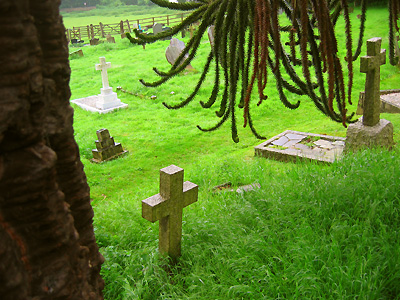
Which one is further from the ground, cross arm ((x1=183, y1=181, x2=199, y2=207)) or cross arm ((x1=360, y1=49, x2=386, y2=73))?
cross arm ((x1=360, y1=49, x2=386, y2=73))

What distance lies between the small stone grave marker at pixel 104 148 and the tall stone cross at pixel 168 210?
17.7 feet

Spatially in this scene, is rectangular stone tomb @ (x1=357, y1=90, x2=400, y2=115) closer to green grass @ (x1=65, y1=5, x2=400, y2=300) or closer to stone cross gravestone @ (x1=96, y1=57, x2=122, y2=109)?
green grass @ (x1=65, y1=5, x2=400, y2=300)

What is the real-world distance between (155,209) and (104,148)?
222 inches

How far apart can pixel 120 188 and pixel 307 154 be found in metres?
3.65

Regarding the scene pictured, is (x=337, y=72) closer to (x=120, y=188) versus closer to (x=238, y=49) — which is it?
(x=238, y=49)

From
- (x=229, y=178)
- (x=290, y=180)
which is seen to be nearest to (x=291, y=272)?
(x=290, y=180)

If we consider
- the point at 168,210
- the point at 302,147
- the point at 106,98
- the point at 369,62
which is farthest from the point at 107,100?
the point at 168,210

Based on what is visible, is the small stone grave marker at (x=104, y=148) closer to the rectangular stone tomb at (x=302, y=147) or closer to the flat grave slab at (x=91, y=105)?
the rectangular stone tomb at (x=302, y=147)

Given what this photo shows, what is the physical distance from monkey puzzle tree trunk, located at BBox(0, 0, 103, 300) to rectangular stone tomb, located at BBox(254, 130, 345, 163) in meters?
5.40

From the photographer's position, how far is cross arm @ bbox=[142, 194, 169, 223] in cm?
335

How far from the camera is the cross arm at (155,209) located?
335 centimetres

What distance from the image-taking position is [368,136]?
6.04m

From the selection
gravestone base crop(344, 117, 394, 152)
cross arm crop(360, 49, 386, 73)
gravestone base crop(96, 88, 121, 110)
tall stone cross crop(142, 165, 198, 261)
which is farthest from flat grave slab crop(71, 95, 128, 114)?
tall stone cross crop(142, 165, 198, 261)

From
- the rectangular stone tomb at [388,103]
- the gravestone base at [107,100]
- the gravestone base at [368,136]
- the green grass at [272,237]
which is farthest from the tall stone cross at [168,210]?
the gravestone base at [107,100]
